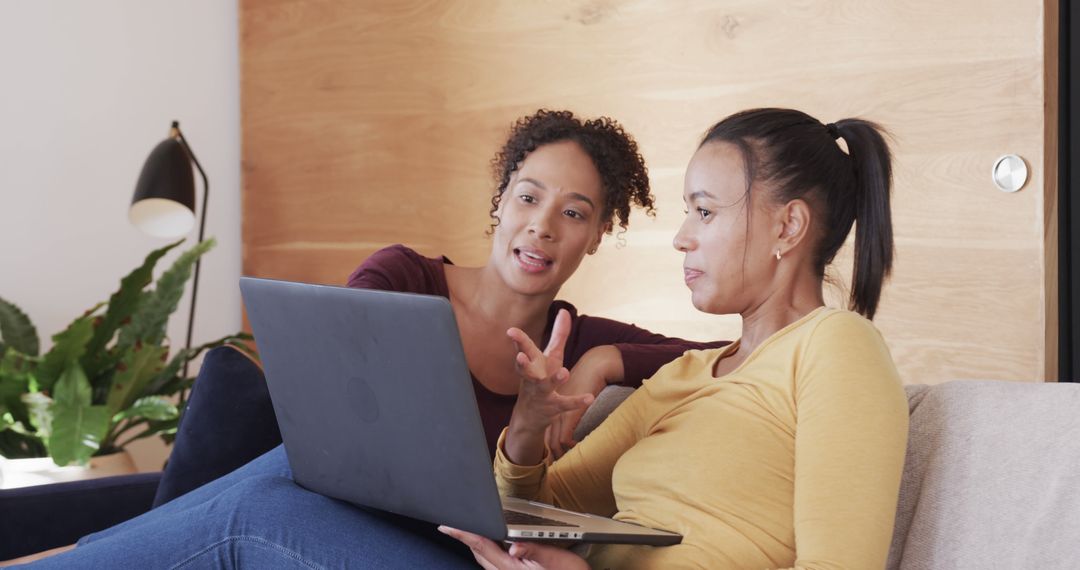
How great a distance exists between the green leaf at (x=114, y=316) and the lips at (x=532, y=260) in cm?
119

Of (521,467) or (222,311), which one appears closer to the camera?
(521,467)

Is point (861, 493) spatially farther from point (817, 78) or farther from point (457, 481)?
point (817, 78)

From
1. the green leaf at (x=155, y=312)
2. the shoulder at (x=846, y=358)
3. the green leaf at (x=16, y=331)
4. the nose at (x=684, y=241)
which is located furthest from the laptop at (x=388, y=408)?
the green leaf at (x=16, y=331)

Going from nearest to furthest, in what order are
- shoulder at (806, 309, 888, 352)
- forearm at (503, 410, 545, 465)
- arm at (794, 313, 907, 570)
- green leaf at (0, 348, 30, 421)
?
arm at (794, 313, 907, 570) → shoulder at (806, 309, 888, 352) → forearm at (503, 410, 545, 465) → green leaf at (0, 348, 30, 421)

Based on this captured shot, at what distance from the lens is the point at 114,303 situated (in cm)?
240

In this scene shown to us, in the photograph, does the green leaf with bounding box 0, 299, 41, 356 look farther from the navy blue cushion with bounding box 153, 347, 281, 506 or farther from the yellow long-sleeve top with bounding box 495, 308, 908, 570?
the yellow long-sleeve top with bounding box 495, 308, 908, 570

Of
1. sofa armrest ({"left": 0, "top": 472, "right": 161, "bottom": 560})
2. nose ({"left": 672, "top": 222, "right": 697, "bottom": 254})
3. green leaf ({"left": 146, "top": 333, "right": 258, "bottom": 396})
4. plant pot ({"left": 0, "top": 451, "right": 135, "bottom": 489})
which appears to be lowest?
plant pot ({"left": 0, "top": 451, "right": 135, "bottom": 489})

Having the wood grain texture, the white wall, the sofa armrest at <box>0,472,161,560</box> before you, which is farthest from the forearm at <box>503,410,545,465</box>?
the white wall

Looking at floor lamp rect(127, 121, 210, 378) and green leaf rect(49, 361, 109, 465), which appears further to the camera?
floor lamp rect(127, 121, 210, 378)

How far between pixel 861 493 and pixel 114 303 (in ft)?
6.44

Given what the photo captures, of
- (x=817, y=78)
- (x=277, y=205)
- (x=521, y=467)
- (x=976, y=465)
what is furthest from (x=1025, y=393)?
(x=277, y=205)

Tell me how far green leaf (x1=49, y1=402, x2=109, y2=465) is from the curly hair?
0.98 metres

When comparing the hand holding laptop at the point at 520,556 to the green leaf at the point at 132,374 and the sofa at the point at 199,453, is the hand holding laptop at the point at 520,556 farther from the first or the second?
the green leaf at the point at 132,374

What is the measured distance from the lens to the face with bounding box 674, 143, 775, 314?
3.85 ft
